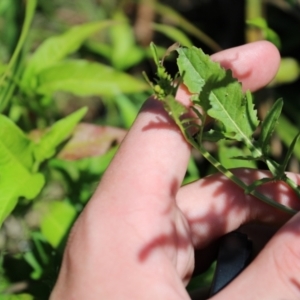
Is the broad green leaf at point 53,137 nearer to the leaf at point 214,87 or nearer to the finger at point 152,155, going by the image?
the finger at point 152,155

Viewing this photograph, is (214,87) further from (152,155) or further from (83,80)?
(83,80)

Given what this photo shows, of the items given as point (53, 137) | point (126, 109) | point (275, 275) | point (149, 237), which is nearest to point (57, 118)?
point (126, 109)

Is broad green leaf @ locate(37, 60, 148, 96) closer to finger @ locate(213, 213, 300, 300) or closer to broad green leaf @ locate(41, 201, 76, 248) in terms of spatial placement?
broad green leaf @ locate(41, 201, 76, 248)

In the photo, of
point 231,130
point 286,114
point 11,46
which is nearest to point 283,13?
point 286,114

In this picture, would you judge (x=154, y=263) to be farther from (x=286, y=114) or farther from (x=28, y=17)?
(x=286, y=114)

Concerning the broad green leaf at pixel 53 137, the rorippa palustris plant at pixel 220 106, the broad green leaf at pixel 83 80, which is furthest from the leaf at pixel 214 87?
the broad green leaf at pixel 83 80

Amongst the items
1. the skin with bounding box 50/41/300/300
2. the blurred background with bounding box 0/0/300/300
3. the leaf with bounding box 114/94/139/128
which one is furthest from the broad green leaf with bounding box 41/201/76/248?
the leaf with bounding box 114/94/139/128

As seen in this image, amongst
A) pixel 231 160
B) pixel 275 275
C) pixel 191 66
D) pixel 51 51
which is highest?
pixel 191 66
